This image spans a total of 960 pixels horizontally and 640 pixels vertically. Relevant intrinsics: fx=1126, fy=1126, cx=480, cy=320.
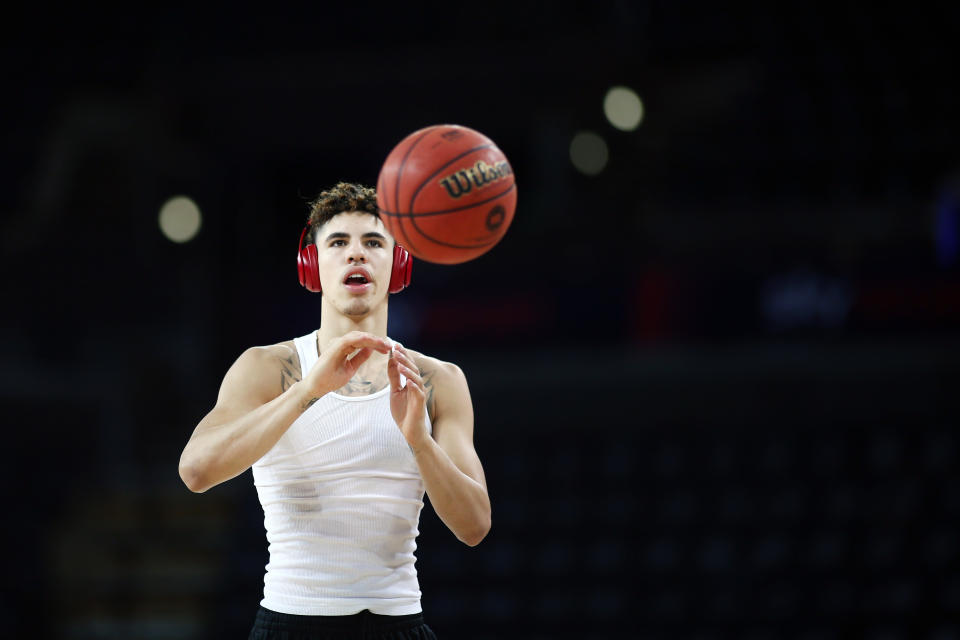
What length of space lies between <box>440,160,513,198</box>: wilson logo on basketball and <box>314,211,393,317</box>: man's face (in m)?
0.25

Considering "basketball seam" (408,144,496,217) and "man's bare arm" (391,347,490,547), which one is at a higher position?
"basketball seam" (408,144,496,217)

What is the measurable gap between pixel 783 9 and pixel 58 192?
7.59 m

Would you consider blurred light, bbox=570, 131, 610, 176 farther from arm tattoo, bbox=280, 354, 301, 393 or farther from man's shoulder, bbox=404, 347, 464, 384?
arm tattoo, bbox=280, 354, 301, 393

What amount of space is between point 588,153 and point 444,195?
26.0 ft

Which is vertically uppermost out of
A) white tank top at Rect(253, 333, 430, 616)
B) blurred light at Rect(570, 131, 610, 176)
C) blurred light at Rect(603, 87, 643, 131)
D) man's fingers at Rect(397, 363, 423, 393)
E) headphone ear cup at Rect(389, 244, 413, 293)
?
blurred light at Rect(603, 87, 643, 131)

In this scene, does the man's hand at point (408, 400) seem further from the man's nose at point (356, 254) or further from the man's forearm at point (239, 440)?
the man's nose at point (356, 254)

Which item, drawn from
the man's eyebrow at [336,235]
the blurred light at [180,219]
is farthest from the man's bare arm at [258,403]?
the blurred light at [180,219]

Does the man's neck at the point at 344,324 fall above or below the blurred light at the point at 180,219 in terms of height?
Result: below

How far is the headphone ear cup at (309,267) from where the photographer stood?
3162 millimetres

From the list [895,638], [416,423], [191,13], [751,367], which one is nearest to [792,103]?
[751,367]

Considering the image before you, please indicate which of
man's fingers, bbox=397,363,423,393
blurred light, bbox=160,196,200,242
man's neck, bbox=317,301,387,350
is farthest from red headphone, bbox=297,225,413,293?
blurred light, bbox=160,196,200,242

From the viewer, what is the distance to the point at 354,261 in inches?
120

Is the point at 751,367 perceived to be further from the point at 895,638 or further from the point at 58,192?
the point at 58,192

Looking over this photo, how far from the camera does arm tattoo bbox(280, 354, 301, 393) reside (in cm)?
305
